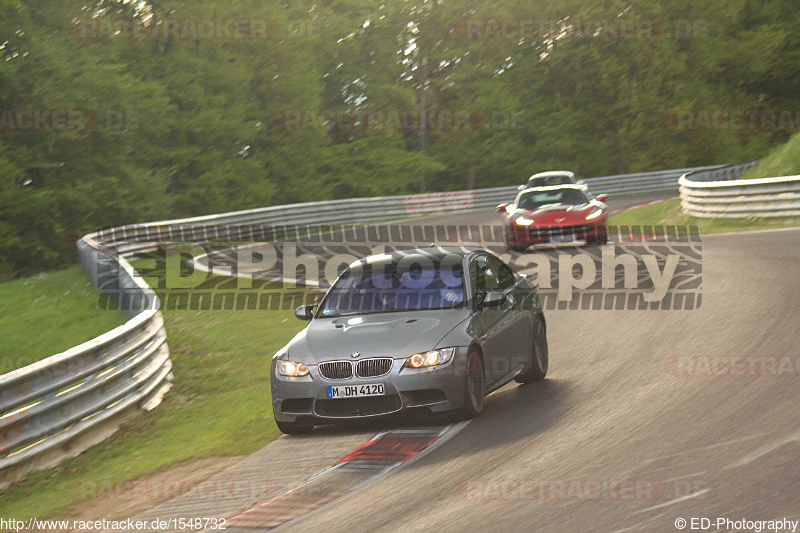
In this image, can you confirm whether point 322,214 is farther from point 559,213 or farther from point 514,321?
point 514,321

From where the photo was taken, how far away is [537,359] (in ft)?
33.8

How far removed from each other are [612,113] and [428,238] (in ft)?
143

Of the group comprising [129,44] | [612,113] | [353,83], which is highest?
[129,44]

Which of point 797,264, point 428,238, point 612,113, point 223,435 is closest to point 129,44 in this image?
point 428,238

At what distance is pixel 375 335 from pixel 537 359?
2.24 metres

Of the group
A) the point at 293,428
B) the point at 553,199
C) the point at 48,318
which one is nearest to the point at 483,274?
the point at 293,428

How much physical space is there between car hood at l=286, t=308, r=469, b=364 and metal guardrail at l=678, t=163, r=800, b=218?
55.6ft

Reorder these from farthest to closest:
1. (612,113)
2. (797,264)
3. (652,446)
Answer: (612,113) → (797,264) → (652,446)

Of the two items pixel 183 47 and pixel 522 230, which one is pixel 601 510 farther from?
pixel 183 47

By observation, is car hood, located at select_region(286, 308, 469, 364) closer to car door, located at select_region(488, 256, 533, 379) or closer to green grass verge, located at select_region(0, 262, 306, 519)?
car door, located at select_region(488, 256, 533, 379)

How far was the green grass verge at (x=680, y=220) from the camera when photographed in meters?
24.1

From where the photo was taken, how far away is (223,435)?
959 cm

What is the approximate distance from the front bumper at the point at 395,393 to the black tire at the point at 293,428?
251 millimetres

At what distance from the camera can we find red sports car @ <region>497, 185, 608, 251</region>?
21.5 metres
